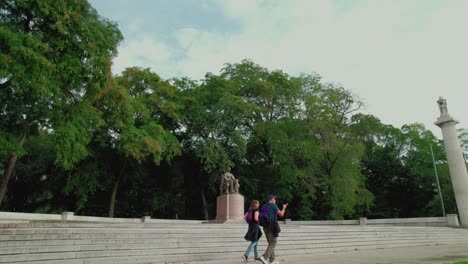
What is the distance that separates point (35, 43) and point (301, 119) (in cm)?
2381

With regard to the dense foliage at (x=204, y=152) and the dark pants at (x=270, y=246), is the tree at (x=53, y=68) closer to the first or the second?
the dense foliage at (x=204, y=152)

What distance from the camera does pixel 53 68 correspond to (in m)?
15.7

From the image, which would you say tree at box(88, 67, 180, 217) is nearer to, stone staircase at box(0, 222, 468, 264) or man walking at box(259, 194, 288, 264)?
stone staircase at box(0, 222, 468, 264)

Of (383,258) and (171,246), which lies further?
(171,246)

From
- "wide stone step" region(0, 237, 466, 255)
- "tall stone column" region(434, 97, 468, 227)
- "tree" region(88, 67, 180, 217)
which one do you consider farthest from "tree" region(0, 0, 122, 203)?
"tall stone column" region(434, 97, 468, 227)

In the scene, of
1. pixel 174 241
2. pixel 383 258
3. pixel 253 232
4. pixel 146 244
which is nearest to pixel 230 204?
pixel 174 241

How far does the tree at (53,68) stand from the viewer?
49.4ft

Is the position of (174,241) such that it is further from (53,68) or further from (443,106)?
(443,106)

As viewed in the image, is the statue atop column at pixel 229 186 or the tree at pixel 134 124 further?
the tree at pixel 134 124

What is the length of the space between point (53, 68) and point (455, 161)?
26960 mm

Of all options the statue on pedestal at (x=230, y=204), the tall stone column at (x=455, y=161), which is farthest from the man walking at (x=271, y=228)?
the tall stone column at (x=455, y=161)

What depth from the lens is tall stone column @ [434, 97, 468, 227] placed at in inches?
991

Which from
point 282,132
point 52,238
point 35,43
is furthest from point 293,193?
Result: point 52,238

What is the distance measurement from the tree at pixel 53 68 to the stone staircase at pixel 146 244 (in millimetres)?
7444
